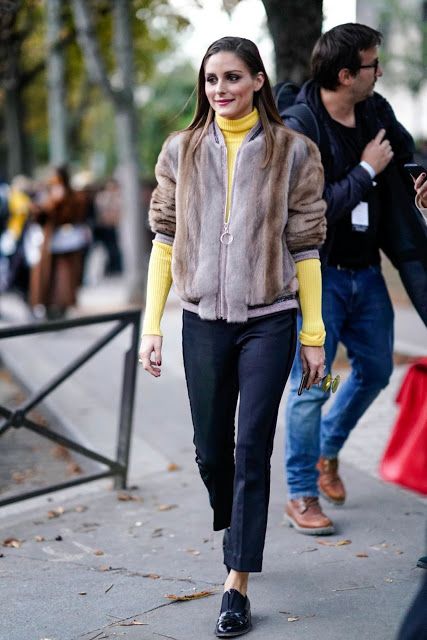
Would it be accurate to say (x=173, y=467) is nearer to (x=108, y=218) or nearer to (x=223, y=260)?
(x=223, y=260)

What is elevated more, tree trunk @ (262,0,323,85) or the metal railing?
tree trunk @ (262,0,323,85)

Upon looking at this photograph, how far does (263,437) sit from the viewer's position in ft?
12.5

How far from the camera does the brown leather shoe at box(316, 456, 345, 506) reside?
5.20m

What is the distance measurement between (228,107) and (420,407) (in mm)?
1453

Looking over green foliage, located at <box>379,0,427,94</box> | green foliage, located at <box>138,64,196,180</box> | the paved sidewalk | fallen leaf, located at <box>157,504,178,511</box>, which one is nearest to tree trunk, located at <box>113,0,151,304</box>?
the paved sidewalk

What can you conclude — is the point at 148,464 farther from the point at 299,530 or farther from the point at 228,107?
the point at 228,107

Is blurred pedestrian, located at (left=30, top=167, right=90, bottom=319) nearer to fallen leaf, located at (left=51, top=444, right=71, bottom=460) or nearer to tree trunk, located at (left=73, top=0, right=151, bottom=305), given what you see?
tree trunk, located at (left=73, top=0, right=151, bottom=305)

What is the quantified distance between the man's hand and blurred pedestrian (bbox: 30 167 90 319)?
866 cm

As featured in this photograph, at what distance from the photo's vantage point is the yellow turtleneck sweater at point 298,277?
382 centimetres

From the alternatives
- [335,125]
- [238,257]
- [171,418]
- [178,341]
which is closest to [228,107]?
[238,257]

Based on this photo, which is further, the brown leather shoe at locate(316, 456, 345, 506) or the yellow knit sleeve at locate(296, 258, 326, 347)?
the brown leather shoe at locate(316, 456, 345, 506)

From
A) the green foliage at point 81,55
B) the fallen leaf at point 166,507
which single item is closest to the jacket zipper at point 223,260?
the fallen leaf at point 166,507

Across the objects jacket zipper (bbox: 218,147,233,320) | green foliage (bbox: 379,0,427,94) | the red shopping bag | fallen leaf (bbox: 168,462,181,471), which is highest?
green foliage (bbox: 379,0,427,94)

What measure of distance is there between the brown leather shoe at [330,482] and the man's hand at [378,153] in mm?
1452
